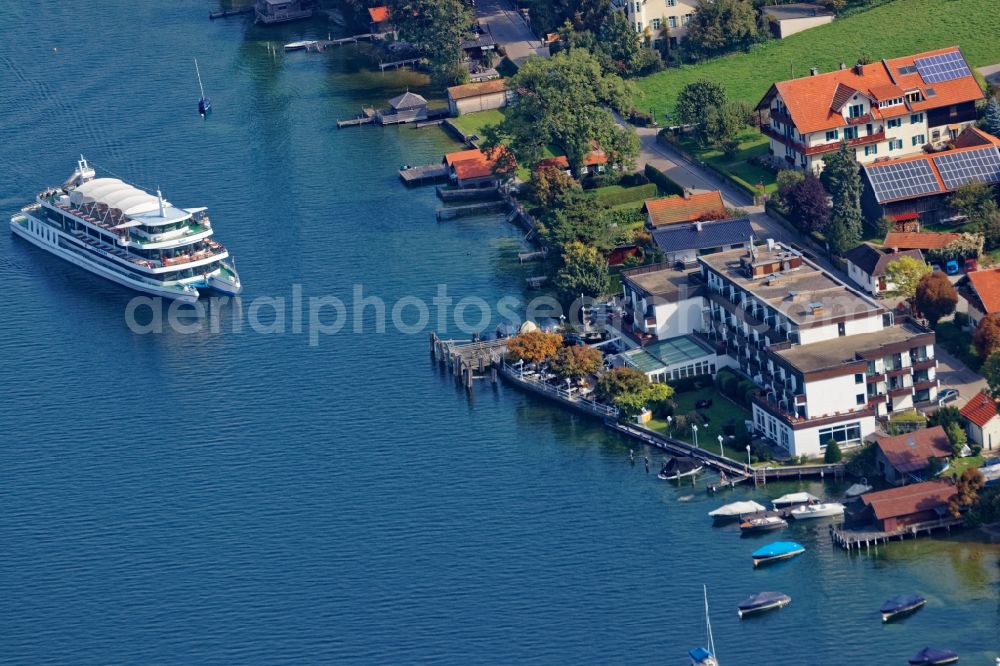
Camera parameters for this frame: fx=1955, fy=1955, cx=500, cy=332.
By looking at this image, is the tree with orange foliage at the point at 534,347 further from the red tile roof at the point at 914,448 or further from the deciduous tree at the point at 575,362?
the red tile roof at the point at 914,448

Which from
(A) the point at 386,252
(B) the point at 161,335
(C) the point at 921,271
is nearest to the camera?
(C) the point at 921,271

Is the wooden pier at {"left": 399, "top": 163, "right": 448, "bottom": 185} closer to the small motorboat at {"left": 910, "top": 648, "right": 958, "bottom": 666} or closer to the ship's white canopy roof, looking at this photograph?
the ship's white canopy roof

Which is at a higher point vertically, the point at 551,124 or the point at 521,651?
the point at 551,124

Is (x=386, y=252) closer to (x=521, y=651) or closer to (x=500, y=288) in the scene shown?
(x=500, y=288)

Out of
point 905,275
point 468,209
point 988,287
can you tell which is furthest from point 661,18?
point 988,287

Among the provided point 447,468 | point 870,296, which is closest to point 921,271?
point 870,296

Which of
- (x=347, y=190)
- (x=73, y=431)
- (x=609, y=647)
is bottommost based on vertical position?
(x=609, y=647)

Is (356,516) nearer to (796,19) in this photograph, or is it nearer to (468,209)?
(468,209)
